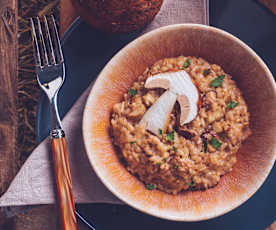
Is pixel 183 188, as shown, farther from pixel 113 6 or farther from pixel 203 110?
pixel 113 6

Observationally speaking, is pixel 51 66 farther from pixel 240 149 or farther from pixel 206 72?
pixel 240 149

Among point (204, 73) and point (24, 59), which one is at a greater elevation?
point (204, 73)

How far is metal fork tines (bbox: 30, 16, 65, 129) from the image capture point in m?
2.28

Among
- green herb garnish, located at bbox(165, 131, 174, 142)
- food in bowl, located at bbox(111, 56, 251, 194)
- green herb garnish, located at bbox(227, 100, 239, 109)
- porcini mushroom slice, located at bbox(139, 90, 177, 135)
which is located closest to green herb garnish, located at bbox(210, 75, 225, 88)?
food in bowl, located at bbox(111, 56, 251, 194)

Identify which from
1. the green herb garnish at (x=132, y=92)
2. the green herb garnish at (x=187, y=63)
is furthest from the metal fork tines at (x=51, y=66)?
the green herb garnish at (x=187, y=63)

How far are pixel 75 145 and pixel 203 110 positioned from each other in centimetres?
88

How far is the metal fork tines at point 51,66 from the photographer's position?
2.28 m

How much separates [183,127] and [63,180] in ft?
2.75

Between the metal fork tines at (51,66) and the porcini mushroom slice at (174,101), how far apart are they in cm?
65

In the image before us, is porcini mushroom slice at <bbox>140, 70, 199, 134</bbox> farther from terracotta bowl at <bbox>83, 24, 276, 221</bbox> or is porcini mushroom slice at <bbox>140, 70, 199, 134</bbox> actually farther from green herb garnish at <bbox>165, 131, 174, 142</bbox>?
terracotta bowl at <bbox>83, 24, 276, 221</bbox>

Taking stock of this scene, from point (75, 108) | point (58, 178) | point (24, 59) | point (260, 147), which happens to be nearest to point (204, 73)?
point (260, 147)

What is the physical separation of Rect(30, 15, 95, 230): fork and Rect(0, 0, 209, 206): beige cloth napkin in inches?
3.1

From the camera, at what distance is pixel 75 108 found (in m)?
2.29

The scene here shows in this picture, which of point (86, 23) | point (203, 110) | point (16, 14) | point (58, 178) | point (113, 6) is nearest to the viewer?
point (113, 6)
